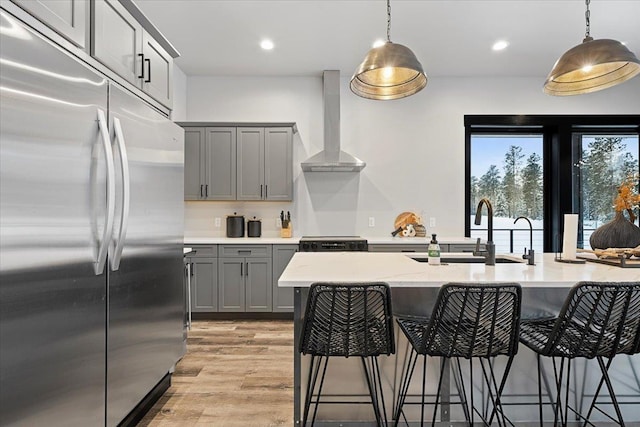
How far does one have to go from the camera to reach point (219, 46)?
12.9ft

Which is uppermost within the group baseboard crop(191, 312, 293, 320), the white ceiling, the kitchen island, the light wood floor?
the white ceiling

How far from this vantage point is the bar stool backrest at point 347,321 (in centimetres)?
159

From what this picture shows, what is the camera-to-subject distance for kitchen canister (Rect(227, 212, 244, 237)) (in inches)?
181

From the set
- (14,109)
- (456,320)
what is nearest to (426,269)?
(456,320)

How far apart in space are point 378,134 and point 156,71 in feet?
9.74

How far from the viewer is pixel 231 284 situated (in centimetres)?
424

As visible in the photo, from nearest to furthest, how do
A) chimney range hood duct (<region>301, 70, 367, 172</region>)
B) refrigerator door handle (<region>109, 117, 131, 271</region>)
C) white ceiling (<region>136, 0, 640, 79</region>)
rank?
refrigerator door handle (<region>109, 117, 131, 271</region>), white ceiling (<region>136, 0, 640, 79</region>), chimney range hood duct (<region>301, 70, 367, 172</region>)

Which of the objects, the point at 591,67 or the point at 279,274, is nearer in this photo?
the point at 591,67

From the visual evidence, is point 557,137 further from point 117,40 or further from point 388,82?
point 117,40

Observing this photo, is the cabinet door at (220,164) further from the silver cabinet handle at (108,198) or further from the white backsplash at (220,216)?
the silver cabinet handle at (108,198)

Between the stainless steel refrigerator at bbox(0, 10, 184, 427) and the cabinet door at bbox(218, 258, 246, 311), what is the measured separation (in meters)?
2.00

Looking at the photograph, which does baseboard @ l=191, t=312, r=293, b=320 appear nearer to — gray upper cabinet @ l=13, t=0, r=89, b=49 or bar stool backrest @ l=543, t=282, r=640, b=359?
bar stool backrest @ l=543, t=282, r=640, b=359

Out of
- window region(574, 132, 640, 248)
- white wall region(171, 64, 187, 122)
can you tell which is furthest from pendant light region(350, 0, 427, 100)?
window region(574, 132, 640, 248)

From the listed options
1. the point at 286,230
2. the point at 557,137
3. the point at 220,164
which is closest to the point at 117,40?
the point at 220,164
